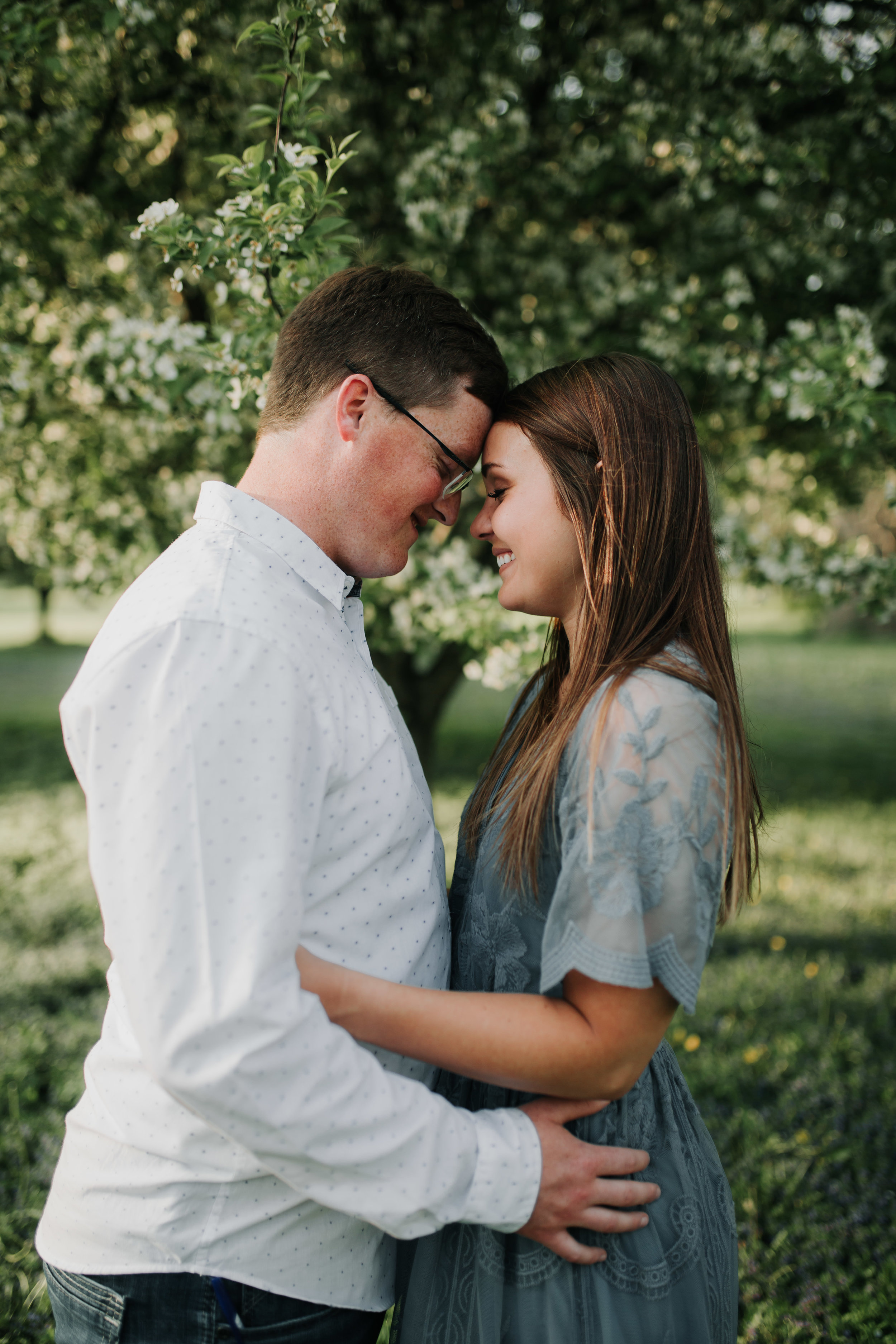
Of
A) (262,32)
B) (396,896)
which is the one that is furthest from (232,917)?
(262,32)

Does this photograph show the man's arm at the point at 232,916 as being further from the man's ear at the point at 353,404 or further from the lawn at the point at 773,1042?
the lawn at the point at 773,1042

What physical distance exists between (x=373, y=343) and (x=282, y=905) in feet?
3.44

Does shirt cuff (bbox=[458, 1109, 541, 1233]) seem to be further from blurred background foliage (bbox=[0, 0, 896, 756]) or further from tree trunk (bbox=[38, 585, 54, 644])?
tree trunk (bbox=[38, 585, 54, 644])

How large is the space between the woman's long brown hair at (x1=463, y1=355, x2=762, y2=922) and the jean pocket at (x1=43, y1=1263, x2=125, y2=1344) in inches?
35.5

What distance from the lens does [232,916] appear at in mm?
1170

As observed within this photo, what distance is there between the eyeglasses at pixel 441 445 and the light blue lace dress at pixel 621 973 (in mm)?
599

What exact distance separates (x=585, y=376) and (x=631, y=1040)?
121 cm

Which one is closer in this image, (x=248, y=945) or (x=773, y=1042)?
(x=248, y=945)

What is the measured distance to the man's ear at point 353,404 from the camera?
1.64 metres

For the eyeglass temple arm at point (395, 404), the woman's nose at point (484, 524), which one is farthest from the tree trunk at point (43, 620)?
the eyeglass temple arm at point (395, 404)

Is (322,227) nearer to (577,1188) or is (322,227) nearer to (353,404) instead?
(353,404)

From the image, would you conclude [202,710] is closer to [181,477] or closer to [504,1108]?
[504,1108]

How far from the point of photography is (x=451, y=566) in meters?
4.16

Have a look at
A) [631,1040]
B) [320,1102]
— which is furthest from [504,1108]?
[320,1102]
